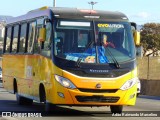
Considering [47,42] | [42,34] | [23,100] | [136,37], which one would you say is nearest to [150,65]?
[23,100]

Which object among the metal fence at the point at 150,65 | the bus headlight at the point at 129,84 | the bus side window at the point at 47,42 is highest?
the bus side window at the point at 47,42

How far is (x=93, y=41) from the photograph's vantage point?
48.9 ft

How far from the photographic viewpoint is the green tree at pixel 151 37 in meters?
88.4

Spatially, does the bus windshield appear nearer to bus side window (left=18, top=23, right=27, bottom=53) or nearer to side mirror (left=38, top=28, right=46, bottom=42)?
side mirror (left=38, top=28, right=46, bottom=42)

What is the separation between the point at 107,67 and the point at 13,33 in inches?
274

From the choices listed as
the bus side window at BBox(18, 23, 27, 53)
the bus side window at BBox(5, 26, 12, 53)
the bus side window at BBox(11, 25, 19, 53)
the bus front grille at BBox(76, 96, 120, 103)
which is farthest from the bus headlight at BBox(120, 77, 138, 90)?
the bus side window at BBox(5, 26, 12, 53)

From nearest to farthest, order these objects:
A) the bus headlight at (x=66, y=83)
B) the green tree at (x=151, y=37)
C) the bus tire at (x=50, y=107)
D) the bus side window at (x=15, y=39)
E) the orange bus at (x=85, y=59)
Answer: the bus headlight at (x=66, y=83) → the orange bus at (x=85, y=59) → the bus tire at (x=50, y=107) → the bus side window at (x=15, y=39) → the green tree at (x=151, y=37)

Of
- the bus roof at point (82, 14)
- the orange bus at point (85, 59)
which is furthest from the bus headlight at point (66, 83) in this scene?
the bus roof at point (82, 14)

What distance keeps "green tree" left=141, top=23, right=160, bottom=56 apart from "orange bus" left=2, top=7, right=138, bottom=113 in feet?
236

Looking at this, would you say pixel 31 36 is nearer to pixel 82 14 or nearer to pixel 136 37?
pixel 82 14

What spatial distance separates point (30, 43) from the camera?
57.4 feet

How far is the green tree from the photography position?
88.4 m

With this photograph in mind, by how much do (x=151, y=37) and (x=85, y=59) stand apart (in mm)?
76081

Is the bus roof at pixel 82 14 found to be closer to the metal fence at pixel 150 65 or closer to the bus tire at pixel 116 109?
the bus tire at pixel 116 109
